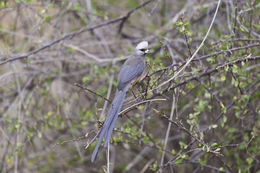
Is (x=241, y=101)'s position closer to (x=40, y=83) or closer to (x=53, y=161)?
(x=40, y=83)

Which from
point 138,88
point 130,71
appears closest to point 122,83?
point 130,71

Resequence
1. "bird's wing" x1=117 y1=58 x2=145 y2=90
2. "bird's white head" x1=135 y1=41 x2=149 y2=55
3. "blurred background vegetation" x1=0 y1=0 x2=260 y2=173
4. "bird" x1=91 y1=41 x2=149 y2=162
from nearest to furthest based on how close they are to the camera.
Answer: "bird" x1=91 y1=41 x2=149 y2=162 < "blurred background vegetation" x1=0 y1=0 x2=260 y2=173 < "bird's wing" x1=117 y1=58 x2=145 y2=90 < "bird's white head" x1=135 y1=41 x2=149 y2=55

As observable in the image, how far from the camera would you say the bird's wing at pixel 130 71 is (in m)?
2.91

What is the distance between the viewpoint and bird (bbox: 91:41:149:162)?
7.60 ft

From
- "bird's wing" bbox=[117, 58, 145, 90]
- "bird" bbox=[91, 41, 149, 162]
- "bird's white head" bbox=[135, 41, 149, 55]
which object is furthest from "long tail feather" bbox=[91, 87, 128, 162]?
"bird's white head" bbox=[135, 41, 149, 55]

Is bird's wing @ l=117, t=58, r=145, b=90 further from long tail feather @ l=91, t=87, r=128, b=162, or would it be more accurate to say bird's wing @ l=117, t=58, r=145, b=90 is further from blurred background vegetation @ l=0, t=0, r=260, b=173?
long tail feather @ l=91, t=87, r=128, b=162

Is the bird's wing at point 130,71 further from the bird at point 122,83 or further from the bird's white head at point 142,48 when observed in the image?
the bird's white head at point 142,48

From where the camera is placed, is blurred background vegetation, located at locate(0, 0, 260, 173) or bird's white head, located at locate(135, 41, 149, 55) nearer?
blurred background vegetation, located at locate(0, 0, 260, 173)

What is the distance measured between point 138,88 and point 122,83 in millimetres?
298

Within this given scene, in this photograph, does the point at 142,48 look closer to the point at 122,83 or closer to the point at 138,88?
the point at 122,83

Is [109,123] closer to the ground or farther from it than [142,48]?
closer to the ground

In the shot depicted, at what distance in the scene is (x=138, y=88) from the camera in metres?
2.62

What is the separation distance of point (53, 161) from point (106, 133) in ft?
10.7

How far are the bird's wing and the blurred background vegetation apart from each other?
0.12m
